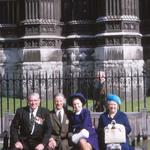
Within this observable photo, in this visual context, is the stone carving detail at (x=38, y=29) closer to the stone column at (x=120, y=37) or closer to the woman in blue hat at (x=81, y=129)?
the stone column at (x=120, y=37)

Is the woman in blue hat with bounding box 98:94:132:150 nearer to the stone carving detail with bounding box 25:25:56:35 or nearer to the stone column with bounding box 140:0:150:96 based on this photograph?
the stone carving detail with bounding box 25:25:56:35

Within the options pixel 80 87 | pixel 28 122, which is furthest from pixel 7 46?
pixel 28 122

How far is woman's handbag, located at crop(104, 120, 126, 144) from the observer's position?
8258 millimetres

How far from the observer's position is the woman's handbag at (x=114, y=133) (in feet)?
27.1

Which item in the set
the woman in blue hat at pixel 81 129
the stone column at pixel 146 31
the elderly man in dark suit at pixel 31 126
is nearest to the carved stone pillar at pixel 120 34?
the stone column at pixel 146 31

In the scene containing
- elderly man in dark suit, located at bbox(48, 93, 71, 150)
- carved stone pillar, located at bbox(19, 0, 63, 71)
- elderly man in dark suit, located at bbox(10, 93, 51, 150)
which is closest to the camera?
elderly man in dark suit, located at bbox(10, 93, 51, 150)

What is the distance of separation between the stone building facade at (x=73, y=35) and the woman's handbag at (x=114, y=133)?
1246 centimetres

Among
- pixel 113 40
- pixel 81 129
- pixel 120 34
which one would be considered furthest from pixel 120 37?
pixel 81 129

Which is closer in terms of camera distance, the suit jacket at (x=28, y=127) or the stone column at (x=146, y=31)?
the suit jacket at (x=28, y=127)

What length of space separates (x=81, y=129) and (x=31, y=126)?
762mm

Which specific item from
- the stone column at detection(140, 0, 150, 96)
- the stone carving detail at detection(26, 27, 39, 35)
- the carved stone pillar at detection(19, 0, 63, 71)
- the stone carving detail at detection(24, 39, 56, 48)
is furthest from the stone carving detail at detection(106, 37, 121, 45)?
the stone carving detail at detection(26, 27, 39, 35)

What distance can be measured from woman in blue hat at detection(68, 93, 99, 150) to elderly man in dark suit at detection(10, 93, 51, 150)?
1.39ft

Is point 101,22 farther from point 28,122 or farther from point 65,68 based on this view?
point 28,122

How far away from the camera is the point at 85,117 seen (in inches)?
341
